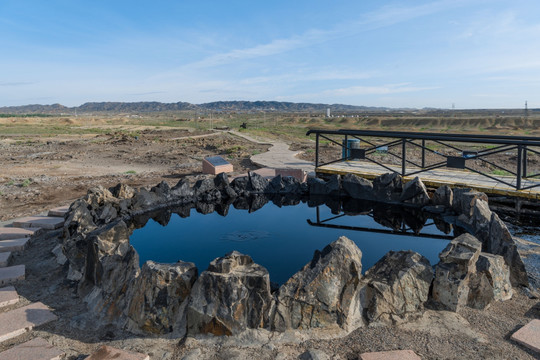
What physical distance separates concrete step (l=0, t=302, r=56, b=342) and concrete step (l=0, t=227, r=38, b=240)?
280cm

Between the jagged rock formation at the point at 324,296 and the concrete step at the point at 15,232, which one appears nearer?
Result: the jagged rock formation at the point at 324,296

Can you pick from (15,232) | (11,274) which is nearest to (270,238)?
(11,274)

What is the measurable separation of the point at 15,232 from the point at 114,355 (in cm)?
447

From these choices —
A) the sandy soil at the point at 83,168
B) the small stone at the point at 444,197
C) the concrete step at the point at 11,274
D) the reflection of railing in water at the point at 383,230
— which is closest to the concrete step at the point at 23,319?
the concrete step at the point at 11,274

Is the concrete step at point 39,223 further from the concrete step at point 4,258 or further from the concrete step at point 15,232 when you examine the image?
the concrete step at point 4,258

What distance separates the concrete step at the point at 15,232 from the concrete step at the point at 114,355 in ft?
13.6

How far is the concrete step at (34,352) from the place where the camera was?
3.47 meters

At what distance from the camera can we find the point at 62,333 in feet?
12.8

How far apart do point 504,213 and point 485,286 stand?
5.19 m

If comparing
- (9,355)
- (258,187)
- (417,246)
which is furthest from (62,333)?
(258,187)

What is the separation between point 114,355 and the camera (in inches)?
135

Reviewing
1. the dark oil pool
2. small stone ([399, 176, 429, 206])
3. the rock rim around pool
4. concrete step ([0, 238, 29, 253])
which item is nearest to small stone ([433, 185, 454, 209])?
small stone ([399, 176, 429, 206])

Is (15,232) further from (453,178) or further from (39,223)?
(453,178)

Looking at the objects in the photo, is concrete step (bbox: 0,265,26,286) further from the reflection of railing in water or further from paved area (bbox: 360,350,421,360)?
the reflection of railing in water
